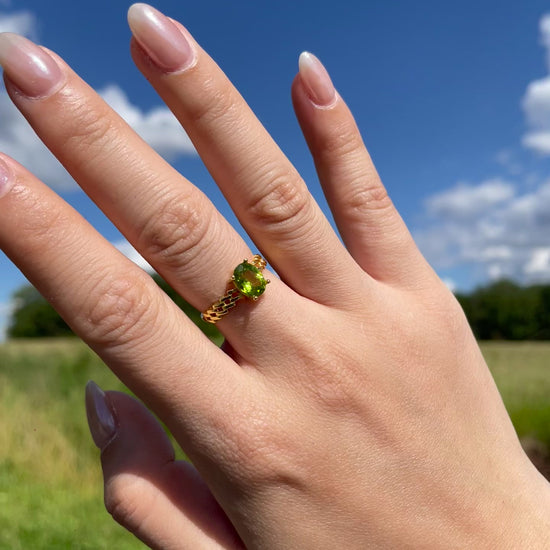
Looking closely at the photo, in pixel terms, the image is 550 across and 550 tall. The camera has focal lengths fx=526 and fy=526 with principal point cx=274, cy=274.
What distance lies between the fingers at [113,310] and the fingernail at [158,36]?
38 centimetres

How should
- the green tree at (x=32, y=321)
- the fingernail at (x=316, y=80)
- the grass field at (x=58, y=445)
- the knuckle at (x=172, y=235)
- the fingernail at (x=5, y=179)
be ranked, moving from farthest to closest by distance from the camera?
1. the green tree at (x=32, y=321)
2. the grass field at (x=58, y=445)
3. the fingernail at (x=316, y=80)
4. the knuckle at (x=172, y=235)
5. the fingernail at (x=5, y=179)

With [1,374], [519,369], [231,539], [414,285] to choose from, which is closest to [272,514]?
[231,539]

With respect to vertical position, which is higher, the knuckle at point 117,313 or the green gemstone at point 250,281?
the green gemstone at point 250,281

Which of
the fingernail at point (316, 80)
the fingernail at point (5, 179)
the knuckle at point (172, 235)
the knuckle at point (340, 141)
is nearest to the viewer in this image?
the fingernail at point (5, 179)

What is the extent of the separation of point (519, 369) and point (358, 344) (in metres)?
7.74

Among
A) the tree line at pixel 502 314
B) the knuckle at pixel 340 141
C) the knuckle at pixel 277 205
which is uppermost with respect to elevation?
the tree line at pixel 502 314

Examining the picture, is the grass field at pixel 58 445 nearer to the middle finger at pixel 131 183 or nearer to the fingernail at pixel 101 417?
the fingernail at pixel 101 417

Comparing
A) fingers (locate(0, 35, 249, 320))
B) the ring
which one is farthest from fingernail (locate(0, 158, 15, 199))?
the ring

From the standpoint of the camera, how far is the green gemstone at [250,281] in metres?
1.14

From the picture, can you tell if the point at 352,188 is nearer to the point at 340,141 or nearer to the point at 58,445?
the point at 340,141

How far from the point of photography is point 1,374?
667 centimetres

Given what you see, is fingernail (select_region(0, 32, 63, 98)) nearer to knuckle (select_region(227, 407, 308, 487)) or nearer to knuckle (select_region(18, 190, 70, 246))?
knuckle (select_region(18, 190, 70, 246))

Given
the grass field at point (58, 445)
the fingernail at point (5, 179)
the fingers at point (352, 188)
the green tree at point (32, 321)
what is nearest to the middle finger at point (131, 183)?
the fingernail at point (5, 179)

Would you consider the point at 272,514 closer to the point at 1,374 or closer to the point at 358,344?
the point at 358,344
